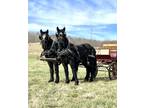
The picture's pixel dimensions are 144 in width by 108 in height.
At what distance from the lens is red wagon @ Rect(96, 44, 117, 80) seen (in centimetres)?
352

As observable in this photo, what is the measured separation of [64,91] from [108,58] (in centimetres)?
37

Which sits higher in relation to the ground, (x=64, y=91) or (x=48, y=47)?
(x=48, y=47)

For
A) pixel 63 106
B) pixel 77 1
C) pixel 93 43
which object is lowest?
pixel 63 106

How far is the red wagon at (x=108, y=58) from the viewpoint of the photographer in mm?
3518

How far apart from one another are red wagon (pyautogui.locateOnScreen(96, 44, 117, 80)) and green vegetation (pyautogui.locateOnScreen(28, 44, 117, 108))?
0.16 feet

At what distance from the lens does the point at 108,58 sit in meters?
3.57

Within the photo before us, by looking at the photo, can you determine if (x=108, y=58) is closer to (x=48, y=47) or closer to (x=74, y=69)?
(x=74, y=69)

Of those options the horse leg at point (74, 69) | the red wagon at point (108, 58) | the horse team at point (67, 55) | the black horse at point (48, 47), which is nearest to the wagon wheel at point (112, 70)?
the red wagon at point (108, 58)

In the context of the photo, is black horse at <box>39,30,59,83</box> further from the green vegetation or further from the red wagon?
the red wagon

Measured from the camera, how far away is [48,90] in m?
3.60

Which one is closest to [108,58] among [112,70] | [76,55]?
[112,70]
